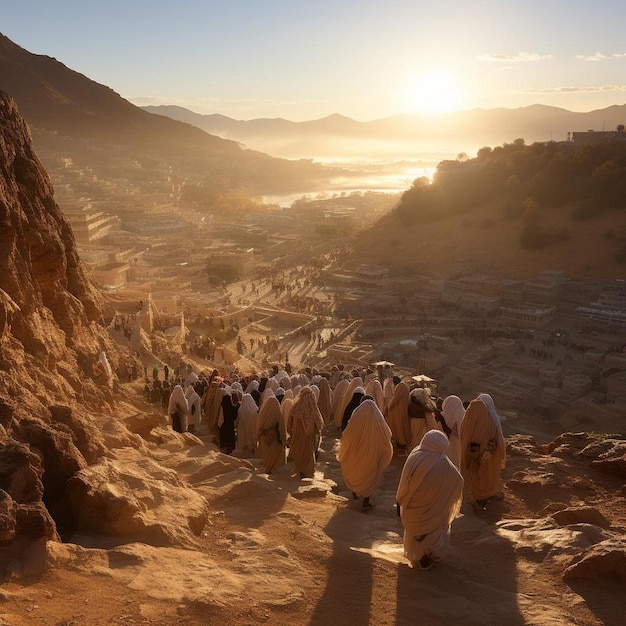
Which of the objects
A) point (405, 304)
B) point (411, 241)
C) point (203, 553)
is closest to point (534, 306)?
point (405, 304)

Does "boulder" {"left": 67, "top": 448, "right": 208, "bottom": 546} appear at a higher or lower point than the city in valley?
higher

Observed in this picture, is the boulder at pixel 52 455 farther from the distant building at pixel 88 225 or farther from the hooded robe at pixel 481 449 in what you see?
the distant building at pixel 88 225

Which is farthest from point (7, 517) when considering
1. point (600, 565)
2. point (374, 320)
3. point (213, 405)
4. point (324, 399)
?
point (374, 320)

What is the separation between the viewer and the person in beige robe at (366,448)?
526 cm

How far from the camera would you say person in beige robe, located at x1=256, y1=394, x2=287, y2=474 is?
655 cm

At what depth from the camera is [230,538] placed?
4188 mm

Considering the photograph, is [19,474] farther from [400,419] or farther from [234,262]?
[234,262]

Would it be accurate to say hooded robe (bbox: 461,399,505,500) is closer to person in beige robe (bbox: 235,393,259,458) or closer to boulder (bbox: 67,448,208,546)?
boulder (bbox: 67,448,208,546)

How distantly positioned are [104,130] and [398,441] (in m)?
101

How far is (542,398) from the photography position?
1933cm

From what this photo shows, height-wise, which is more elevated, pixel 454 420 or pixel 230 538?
pixel 454 420

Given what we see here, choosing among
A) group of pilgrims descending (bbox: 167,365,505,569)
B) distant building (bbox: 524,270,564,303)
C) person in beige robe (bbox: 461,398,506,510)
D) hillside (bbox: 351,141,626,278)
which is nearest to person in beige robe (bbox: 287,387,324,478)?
group of pilgrims descending (bbox: 167,365,505,569)

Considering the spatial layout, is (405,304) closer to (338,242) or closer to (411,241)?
(411,241)

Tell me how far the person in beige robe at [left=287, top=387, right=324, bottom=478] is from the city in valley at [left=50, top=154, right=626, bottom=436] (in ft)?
23.3
